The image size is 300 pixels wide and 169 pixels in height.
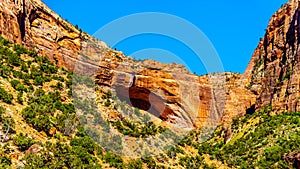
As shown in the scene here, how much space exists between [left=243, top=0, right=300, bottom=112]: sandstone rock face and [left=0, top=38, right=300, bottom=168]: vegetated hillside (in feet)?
40.1

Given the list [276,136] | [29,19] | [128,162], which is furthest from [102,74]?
[276,136]

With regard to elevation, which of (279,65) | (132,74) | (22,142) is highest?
(279,65)

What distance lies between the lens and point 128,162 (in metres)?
30.1

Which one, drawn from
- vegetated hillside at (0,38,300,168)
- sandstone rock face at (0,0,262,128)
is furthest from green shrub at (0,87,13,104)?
sandstone rock face at (0,0,262,128)

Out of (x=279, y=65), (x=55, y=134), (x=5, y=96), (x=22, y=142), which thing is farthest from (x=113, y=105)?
(x=279, y=65)

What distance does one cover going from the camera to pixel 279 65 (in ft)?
252

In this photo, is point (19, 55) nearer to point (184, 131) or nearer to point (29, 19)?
point (29, 19)

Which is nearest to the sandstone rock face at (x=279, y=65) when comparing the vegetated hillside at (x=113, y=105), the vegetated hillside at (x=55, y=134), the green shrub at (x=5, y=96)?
the vegetated hillside at (x=113, y=105)

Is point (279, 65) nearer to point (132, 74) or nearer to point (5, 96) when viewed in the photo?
point (132, 74)

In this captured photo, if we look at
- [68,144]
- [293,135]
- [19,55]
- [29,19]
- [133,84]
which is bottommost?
[68,144]

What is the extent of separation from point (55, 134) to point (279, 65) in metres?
59.7

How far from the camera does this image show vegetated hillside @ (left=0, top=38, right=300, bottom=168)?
78.3 ft

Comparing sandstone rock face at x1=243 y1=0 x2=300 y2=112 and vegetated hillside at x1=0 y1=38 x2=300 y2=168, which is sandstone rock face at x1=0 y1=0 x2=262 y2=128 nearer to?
sandstone rock face at x1=243 y1=0 x2=300 y2=112

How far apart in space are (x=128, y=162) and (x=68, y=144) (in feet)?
17.0
